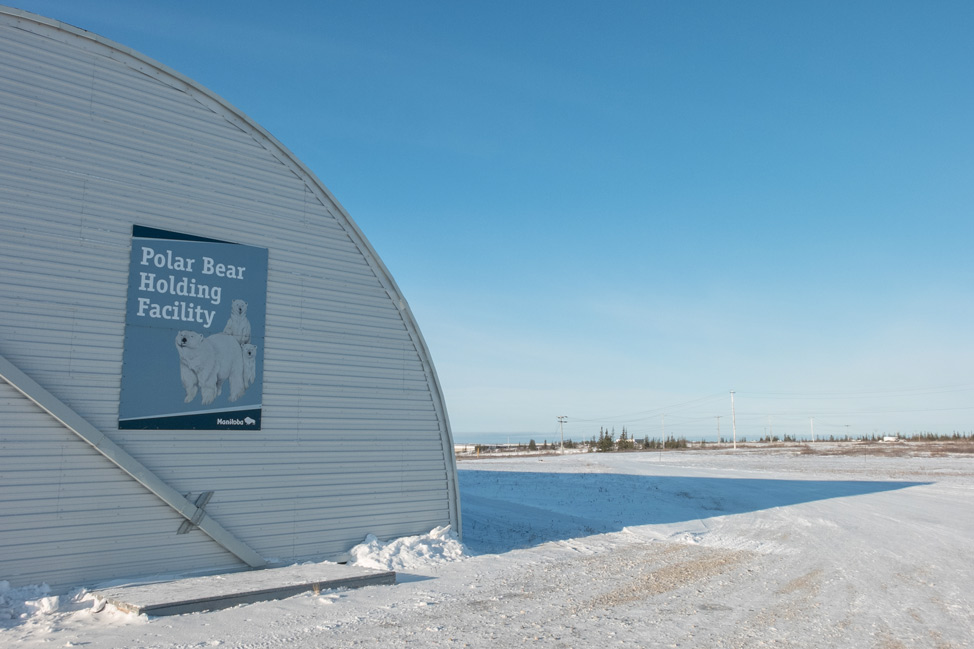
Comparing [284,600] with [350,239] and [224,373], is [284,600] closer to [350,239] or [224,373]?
[224,373]

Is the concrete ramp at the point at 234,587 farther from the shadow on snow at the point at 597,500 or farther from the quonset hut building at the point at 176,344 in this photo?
the shadow on snow at the point at 597,500

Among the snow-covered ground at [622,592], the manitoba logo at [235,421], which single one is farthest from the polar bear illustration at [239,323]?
the snow-covered ground at [622,592]

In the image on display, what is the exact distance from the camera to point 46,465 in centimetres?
981

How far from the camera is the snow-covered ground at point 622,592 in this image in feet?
26.8

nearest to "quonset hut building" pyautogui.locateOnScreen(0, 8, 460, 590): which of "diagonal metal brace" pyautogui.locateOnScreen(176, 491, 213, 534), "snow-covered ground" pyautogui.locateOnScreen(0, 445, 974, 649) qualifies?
"diagonal metal brace" pyautogui.locateOnScreen(176, 491, 213, 534)

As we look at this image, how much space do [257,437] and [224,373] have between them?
1.24 metres

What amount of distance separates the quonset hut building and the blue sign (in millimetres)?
32

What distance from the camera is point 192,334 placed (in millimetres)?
11648

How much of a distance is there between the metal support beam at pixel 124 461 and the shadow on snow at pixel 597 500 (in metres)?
5.15

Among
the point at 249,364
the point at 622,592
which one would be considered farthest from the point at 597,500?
the point at 249,364

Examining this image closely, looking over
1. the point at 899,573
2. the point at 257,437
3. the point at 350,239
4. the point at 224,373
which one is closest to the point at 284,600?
the point at 257,437

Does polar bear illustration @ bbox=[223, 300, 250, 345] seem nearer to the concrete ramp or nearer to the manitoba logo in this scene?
the manitoba logo

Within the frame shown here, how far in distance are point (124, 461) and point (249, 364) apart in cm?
258

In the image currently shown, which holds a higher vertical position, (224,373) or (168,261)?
(168,261)
